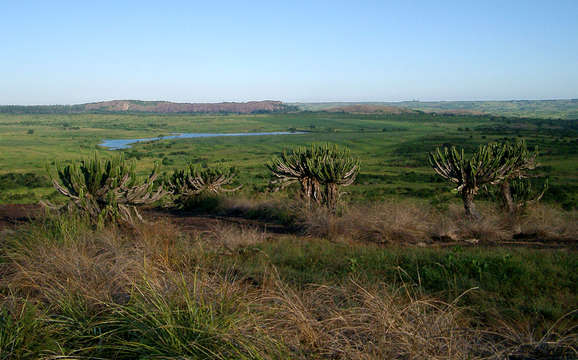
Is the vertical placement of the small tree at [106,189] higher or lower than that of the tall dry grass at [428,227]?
higher

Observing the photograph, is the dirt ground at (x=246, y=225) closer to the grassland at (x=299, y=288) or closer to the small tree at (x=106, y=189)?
the grassland at (x=299, y=288)

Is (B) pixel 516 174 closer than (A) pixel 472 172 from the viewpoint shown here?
No

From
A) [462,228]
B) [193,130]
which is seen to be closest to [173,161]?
[462,228]

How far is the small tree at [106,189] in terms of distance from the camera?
10.8m

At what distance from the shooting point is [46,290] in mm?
4977

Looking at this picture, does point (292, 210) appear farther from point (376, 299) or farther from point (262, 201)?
point (376, 299)

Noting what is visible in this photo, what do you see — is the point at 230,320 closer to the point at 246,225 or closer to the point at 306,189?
the point at 246,225

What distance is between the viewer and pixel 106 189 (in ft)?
36.5

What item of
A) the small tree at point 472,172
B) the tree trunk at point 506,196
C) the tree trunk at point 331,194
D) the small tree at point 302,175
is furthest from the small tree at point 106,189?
the tree trunk at point 506,196

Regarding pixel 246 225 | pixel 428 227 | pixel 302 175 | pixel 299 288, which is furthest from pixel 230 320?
pixel 302 175

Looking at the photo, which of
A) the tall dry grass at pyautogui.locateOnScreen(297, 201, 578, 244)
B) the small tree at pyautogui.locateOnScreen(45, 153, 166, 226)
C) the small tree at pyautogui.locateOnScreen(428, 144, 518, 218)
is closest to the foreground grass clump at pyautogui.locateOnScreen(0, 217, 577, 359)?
the tall dry grass at pyautogui.locateOnScreen(297, 201, 578, 244)

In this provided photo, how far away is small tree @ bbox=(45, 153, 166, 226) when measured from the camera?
35.3 feet

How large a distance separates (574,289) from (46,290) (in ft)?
21.8

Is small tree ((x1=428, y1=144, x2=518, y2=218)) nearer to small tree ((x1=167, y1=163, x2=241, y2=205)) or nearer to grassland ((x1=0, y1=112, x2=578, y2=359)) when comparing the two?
grassland ((x1=0, y1=112, x2=578, y2=359))
